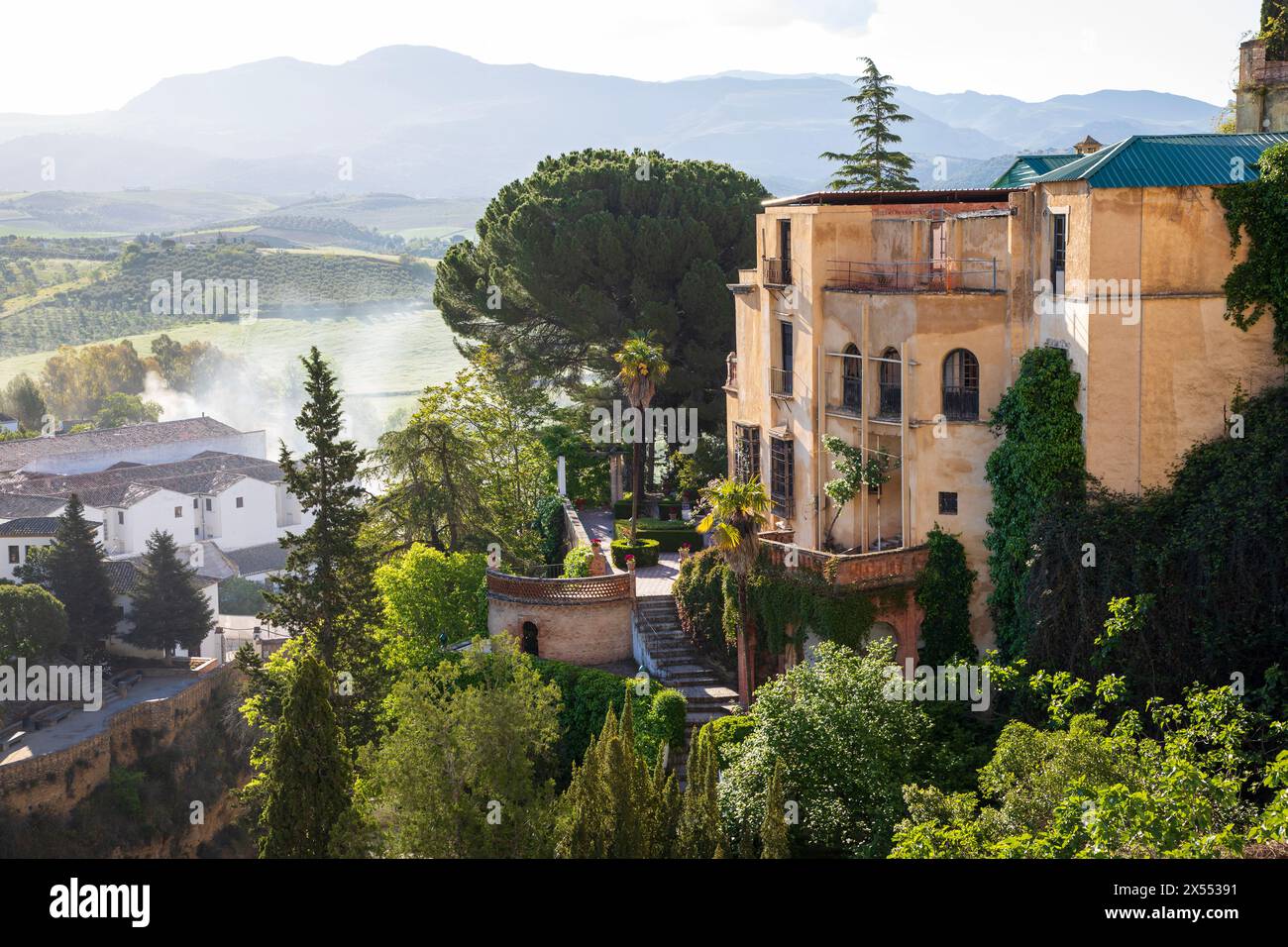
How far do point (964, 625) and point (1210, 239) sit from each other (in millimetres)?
9217

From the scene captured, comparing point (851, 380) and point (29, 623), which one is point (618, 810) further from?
point (29, 623)

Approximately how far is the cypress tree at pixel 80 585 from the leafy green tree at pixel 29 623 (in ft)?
8.01

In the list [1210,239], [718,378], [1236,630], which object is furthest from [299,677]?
[718,378]

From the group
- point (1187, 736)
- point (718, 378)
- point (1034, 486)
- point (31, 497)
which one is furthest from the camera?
point (31, 497)

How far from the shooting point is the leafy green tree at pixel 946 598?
2930 centimetres

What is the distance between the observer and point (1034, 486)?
1064 inches

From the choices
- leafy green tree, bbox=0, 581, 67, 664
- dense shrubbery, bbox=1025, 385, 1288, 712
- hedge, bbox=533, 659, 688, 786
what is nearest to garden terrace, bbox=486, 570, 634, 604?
hedge, bbox=533, 659, 688, 786

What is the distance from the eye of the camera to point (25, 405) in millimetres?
110000

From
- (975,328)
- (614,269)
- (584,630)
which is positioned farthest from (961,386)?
(614,269)

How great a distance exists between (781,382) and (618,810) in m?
16.5

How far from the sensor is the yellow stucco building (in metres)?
26.0

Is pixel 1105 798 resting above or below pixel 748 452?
below

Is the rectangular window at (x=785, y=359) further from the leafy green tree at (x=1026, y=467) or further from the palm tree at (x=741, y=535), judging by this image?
the leafy green tree at (x=1026, y=467)
